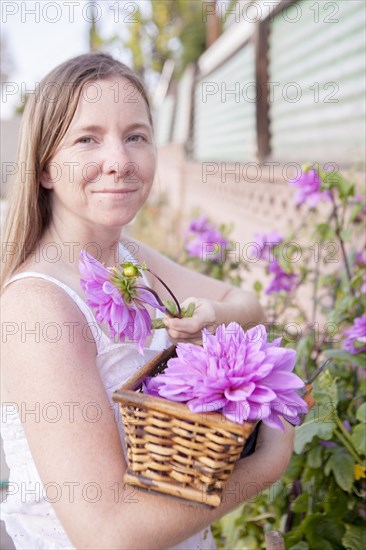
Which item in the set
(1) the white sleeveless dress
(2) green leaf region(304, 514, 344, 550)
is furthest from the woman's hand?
(2) green leaf region(304, 514, 344, 550)

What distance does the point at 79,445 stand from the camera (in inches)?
37.9

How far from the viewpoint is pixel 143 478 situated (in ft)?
2.76

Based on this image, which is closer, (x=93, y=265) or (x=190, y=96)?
(x=93, y=265)

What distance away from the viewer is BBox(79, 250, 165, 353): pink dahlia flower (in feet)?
2.95

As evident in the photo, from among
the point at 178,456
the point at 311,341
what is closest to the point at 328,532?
the point at 311,341

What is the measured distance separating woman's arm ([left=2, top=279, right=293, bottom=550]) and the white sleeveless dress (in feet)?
0.16

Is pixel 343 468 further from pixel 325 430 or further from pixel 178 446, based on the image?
pixel 178 446

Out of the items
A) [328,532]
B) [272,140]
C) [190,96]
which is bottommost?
[328,532]

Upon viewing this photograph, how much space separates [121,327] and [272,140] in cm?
360

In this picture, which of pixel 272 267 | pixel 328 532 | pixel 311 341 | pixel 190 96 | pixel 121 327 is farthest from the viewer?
pixel 190 96

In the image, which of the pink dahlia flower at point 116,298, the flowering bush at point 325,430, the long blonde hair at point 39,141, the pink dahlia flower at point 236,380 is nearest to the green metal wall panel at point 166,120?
the flowering bush at point 325,430

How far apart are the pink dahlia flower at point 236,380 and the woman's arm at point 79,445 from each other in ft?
0.61

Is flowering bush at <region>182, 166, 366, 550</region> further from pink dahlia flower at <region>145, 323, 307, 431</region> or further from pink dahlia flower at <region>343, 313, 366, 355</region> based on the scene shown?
pink dahlia flower at <region>145, 323, 307, 431</region>

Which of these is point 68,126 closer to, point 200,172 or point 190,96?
point 200,172
